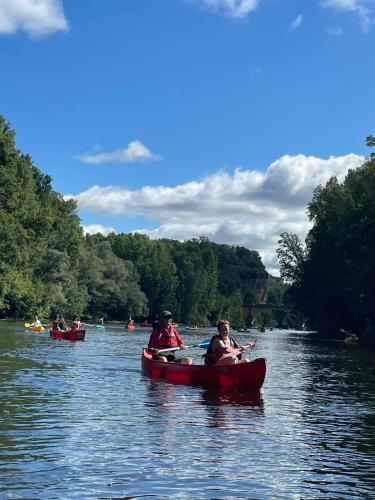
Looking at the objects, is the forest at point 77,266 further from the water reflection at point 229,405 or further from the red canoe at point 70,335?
the water reflection at point 229,405

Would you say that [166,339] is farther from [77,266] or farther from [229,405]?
[77,266]

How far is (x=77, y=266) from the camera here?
89.3m

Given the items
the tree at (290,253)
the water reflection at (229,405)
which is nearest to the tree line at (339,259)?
the tree at (290,253)

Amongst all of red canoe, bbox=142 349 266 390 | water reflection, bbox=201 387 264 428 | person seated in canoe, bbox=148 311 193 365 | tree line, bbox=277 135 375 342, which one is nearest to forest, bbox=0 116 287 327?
tree line, bbox=277 135 375 342

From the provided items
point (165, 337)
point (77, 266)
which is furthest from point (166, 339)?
point (77, 266)

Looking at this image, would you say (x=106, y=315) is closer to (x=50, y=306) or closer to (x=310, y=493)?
(x=50, y=306)

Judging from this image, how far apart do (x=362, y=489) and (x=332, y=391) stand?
1163cm

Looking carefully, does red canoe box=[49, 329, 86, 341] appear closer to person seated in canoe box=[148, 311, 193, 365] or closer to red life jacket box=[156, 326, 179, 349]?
person seated in canoe box=[148, 311, 193, 365]

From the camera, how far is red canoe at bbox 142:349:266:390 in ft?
60.3

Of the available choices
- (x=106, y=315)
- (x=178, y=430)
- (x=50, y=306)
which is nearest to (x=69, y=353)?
(x=178, y=430)

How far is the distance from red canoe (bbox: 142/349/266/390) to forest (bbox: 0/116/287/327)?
132 ft

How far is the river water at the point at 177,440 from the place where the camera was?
29.2 ft

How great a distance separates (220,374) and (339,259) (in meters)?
53.1

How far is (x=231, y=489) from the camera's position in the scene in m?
8.83
